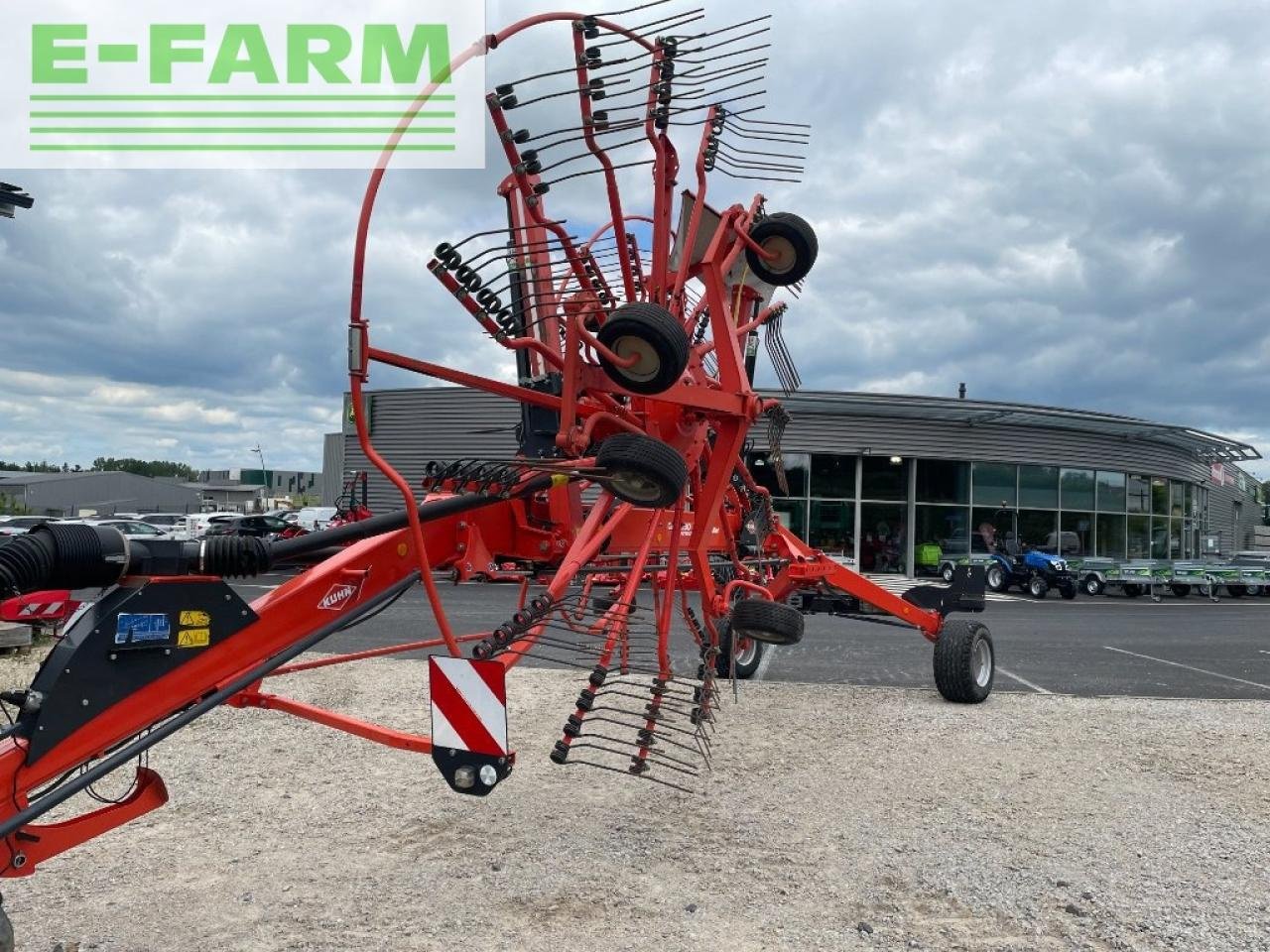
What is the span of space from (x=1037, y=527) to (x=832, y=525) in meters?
6.00

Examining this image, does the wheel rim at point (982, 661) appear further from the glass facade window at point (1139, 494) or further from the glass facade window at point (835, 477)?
the glass facade window at point (1139, 494)

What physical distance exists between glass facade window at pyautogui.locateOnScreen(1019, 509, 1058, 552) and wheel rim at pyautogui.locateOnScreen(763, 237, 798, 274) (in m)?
23.8

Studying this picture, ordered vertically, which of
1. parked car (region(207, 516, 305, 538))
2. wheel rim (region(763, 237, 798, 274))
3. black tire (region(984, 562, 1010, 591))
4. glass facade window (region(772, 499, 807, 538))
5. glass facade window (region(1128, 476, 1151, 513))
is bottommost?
black tire (region(984, 562, 1010, 591))

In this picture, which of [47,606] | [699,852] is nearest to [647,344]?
[699,852]

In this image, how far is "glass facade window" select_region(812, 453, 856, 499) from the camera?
2611 cm

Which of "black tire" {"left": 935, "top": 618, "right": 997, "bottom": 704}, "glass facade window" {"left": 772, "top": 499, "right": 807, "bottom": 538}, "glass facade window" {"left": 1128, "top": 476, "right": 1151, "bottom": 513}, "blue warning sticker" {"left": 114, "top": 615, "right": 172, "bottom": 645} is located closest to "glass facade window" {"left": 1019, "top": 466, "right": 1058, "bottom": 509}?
"glass facade window" {"left": 1128, "top": 476, "right": 1151, "bottom": 513}

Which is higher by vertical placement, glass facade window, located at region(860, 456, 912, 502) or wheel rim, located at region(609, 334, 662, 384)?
glass facade window, located at region(860, 456, 912, 502)

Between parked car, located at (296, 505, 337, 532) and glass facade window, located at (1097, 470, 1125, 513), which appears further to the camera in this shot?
parked car, located at (296, 505, 337, 532)

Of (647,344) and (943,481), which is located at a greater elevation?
(943,481)

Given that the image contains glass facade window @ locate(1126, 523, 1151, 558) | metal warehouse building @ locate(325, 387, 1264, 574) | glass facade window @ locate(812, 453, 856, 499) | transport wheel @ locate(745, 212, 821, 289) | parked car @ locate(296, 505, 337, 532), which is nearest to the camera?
transport wheel @ locate(745, 212, 821, 289)

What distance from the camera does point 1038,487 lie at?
27312mm

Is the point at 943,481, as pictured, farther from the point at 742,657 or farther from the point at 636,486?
the point at 636,486

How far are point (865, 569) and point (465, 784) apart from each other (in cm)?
2406

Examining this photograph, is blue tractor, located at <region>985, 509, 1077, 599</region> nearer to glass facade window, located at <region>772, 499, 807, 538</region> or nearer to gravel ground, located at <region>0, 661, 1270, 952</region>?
glass facade window, located at <region>772, 499, 807, 538</region>
